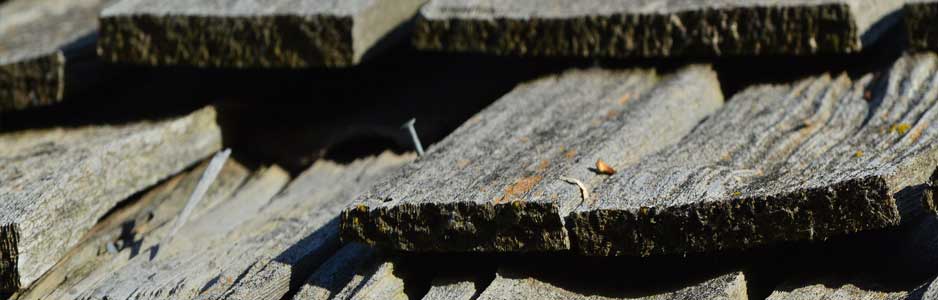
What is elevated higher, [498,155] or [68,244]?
[498,155]

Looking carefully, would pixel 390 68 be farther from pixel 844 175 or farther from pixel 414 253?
pixel 844 175

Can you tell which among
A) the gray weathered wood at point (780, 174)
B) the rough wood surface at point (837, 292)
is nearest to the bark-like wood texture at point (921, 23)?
the gray weathered wood at point (780, 174)

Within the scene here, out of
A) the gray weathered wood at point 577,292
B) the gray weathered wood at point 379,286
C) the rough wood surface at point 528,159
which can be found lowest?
the gray weathered wood at point 379,286

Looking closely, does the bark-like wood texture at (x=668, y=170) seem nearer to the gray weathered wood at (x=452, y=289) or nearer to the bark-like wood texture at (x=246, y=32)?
the gray weathered wood at (x=452, y=289)

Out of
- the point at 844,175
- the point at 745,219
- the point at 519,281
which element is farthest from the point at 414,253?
the point at 844,175

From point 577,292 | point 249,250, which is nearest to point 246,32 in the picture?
point 249,250

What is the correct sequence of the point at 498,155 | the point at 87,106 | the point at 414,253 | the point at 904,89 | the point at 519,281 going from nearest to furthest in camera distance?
the point at 519,281, the point at 414,253, the point at 498,155, the point at 904,89, the point at 87,106
